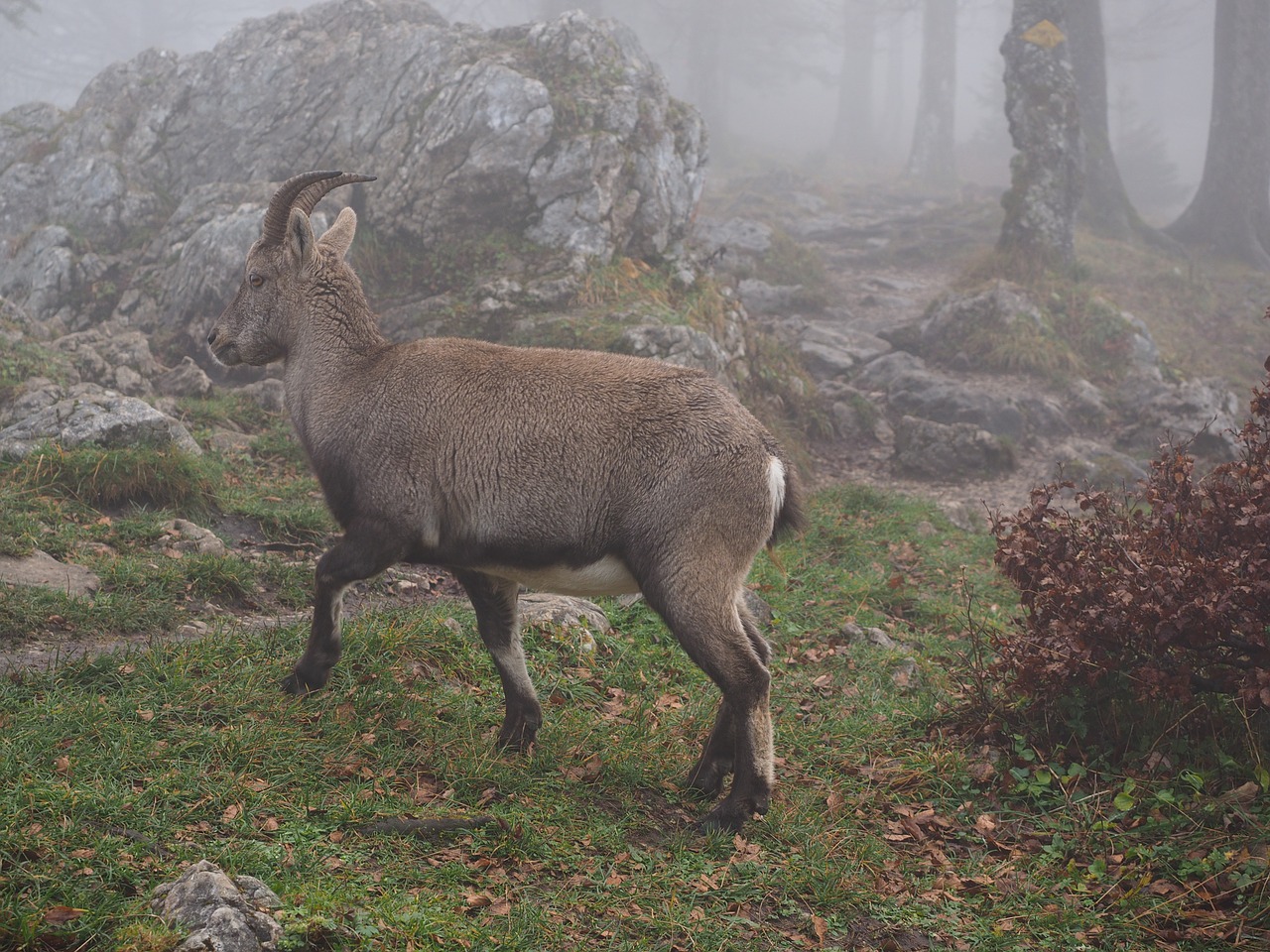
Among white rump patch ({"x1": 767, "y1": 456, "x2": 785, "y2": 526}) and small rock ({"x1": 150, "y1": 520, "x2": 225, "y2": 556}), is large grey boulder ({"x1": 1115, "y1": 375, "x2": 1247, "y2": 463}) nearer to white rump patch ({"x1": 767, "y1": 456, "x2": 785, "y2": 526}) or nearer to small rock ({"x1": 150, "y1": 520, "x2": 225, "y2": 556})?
white rump patch ({"x1": 767, "y1": 456, "x2": 785, "y2": 526})

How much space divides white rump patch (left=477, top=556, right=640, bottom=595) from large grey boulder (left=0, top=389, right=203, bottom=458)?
4.96m

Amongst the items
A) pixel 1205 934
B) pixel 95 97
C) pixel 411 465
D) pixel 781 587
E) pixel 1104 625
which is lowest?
pixel 781 587

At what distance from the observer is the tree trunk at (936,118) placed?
115ft

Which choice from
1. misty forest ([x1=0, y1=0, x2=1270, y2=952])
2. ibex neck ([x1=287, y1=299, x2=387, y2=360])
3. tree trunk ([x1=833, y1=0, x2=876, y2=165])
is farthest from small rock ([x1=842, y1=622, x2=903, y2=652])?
tree trunk ([x1=833, y1=0, x2=876, y2=165])

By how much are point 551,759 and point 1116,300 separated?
57.5 feet

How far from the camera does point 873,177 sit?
36969mm

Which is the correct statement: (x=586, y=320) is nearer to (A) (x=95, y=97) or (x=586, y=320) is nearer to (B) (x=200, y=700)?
(B) (x=200, y=700)

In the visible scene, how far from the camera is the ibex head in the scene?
6.18 meters

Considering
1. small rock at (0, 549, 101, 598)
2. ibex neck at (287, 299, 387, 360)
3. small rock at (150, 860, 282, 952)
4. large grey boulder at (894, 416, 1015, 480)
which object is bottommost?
large grey boulder at (894, 416, 1015, 480)

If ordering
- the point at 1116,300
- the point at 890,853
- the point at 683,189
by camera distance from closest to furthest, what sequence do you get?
the point at 890,853
the point at 683,189
the point at 1116,300

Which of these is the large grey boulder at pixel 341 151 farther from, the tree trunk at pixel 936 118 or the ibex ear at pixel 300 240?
the tree trunk at pixel 936 118

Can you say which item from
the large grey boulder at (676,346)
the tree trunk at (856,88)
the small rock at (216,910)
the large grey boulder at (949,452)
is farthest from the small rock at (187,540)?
the tree trunk at (856,88)

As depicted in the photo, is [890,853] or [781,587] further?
[781,587]

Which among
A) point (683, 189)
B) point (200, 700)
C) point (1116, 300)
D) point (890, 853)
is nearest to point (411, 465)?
point (200, 700)
